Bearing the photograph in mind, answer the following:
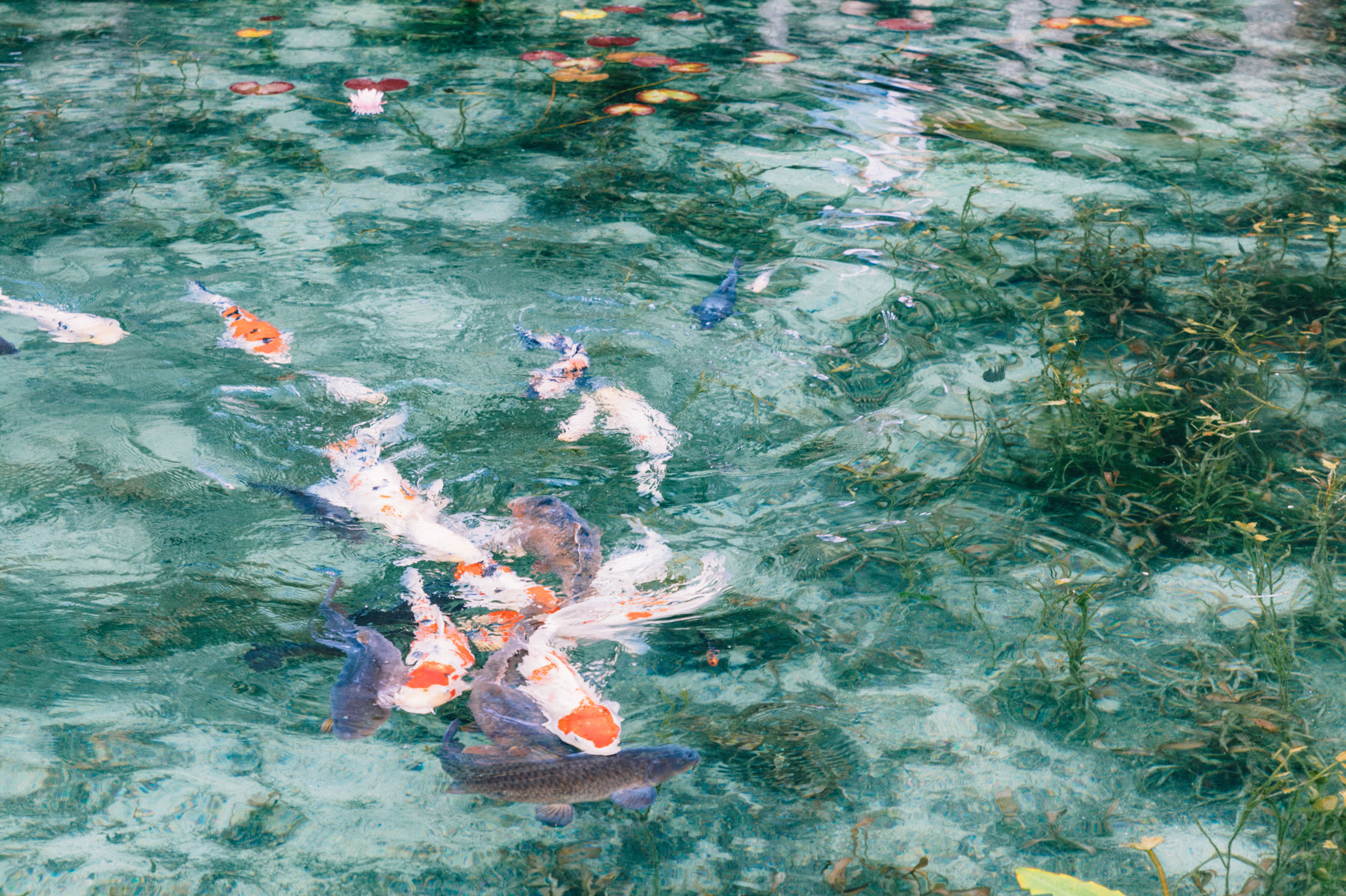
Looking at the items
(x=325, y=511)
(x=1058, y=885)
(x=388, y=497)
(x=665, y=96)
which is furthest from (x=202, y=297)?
(x=1058, y=885)

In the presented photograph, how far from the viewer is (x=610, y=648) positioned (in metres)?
3.11

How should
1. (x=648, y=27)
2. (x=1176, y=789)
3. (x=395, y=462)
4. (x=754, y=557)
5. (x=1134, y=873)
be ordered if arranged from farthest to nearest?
(x=648, y=27) < (x=395, y=462) < (x=754, y=557) < (x=1176, y=789) < (x=1134, y=873)

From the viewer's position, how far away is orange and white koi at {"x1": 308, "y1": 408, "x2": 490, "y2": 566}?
3502mm

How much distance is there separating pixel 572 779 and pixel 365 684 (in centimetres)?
72

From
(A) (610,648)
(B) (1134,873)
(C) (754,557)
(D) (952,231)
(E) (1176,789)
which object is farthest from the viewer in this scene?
(D) (952,231)

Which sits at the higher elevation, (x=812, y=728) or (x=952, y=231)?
(x=952, y=231)

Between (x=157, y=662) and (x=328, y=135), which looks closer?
(x=157, y=662)

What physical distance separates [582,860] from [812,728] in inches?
28.9

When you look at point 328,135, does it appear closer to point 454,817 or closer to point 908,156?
point 908,156

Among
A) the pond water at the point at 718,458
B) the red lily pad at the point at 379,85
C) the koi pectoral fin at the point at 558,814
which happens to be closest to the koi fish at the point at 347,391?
the pond water at the point at 718,458

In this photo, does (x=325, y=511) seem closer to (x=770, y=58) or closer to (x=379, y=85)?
(x=379, y=85)

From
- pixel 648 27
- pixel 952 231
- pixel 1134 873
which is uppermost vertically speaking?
pixel 648 27

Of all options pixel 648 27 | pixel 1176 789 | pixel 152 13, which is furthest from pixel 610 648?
pixel 152 13

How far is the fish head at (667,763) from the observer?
2.55 meters
